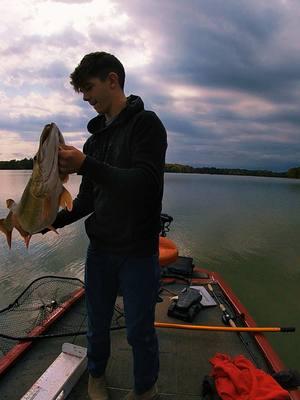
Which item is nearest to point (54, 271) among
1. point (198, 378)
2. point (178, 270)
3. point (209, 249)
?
point (178, 270)

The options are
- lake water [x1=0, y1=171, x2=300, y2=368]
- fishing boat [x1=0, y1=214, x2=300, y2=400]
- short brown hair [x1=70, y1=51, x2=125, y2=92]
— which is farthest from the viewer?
lake water [x1=0, y1=171, x2=300, y2=368]

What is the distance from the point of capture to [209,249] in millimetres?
14234

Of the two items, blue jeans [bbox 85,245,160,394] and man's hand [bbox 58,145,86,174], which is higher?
man's hand [bbox 58,145,86,174]

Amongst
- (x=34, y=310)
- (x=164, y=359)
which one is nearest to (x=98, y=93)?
(x=164, y=359)

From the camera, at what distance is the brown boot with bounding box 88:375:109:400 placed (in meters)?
3.16

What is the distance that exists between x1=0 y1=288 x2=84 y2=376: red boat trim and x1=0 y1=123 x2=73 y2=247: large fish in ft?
6.20

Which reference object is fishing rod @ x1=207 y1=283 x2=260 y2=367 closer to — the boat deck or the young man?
the boat deck

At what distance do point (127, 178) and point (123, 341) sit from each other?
9.76 feet

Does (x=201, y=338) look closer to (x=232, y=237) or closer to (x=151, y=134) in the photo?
(x=151, y=134)

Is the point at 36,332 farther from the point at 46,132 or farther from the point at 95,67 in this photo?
the point at 95,67

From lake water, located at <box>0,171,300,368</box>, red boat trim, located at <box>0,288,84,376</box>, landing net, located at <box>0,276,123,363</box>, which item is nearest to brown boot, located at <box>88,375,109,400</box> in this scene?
red boat trim, located at <box>0,288,84,376</box>

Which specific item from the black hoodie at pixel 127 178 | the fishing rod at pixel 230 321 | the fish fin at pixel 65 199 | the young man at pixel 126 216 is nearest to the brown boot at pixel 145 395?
the young man at pixel 126 216

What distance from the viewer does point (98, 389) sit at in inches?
125

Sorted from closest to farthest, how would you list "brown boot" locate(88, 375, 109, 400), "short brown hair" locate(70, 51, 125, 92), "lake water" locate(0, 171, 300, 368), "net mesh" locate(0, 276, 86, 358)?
"short brown hair" locate(70, 51, 125, 92) → "brown boot" locate(88, 375, 109, 400) → "net mesh" locate(0, 276, 86, 358) → "lake water" locate(0, 171, 300, 368)
